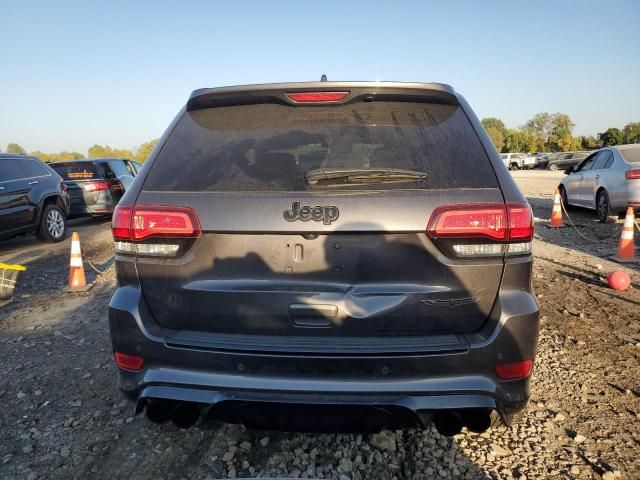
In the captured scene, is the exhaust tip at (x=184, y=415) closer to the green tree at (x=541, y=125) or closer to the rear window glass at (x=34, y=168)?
the rear window glass at (x=34, y=168)

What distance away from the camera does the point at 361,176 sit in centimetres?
201

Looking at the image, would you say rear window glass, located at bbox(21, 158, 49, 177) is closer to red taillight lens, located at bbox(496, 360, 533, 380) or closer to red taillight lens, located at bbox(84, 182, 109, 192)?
red taillight lens, located at bbox(84, 182, 109, 192)

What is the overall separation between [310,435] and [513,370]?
4.00 ft

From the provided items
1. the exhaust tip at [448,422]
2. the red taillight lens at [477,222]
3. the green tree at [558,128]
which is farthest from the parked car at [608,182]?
the green tree at [558,128]

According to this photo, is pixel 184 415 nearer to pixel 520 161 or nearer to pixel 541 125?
pixel 520 161

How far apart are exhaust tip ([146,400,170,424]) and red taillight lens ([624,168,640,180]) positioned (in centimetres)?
965

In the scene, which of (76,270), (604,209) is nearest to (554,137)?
(604,209)

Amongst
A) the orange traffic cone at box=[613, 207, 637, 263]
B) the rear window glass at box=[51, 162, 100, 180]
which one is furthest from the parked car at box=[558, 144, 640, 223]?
the rear window glass at box=[51, 162, 100, 180]

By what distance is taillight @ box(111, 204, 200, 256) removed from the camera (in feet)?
6.61

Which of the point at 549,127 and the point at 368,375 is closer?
the point at 368,375

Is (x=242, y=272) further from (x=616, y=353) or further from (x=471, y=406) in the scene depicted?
(x=616, y=353)

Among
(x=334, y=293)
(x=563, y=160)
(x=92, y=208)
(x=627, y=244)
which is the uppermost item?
(x=334, y=293)

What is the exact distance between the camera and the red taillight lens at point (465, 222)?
1.93 m

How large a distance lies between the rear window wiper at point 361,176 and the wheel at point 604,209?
942 cm
